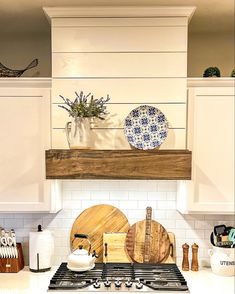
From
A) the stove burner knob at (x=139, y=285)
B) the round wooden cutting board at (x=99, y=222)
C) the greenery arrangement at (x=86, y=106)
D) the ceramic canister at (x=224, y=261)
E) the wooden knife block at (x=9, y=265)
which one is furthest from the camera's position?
the round wooden cutting board at (x=99, y=222)

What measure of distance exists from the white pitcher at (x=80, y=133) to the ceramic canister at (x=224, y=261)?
108cm

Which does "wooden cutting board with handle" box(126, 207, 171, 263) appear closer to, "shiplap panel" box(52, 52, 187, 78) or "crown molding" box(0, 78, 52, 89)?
"shiplap panel" box(52, 52, 187, 78)

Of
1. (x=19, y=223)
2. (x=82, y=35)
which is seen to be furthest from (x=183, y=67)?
(x=19, y=223)

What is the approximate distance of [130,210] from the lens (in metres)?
2.75

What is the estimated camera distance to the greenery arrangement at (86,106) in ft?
7.57

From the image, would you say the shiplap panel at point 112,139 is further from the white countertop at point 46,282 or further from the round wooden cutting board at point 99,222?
the white countertop at point 46,282

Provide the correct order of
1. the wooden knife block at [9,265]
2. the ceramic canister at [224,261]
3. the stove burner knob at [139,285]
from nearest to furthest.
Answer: the stove burner knob at [139,285] < the ceramic canister at [224,261] < the wooden knife block at [9,265]

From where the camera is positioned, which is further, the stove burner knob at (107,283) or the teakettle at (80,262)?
the teakettle at (80,262)

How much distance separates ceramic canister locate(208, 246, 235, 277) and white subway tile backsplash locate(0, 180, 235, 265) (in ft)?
0.73

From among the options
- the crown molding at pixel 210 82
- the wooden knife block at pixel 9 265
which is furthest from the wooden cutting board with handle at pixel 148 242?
the crown molding at pixel 210 82

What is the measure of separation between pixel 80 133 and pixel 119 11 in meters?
0.76

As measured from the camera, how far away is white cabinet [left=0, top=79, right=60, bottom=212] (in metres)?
2.41

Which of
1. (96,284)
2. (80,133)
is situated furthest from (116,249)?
(80,133)

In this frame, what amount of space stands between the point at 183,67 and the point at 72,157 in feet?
2.79
